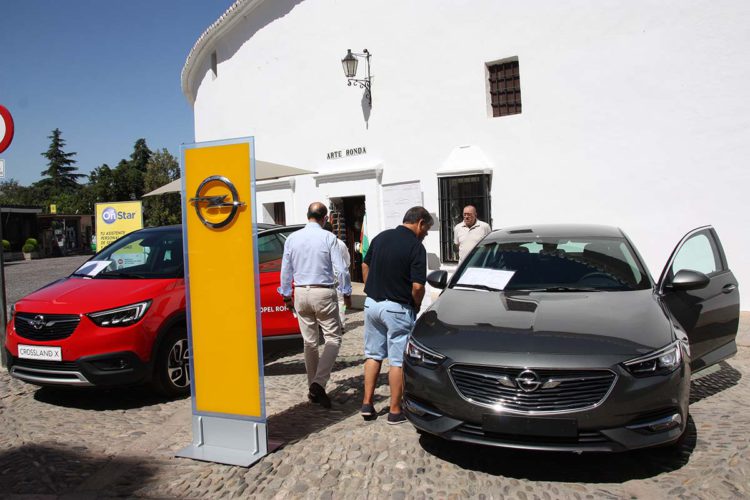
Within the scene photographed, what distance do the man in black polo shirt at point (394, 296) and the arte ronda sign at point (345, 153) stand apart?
24.8 feet

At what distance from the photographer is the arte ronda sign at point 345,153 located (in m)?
12.1

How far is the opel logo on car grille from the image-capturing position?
5340 millimetres

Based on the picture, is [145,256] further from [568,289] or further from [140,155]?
[140,155]

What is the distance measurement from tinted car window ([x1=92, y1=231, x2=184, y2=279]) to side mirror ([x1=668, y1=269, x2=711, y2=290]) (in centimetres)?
446

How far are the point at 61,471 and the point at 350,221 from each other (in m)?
9.61

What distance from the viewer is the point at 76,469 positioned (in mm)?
4121

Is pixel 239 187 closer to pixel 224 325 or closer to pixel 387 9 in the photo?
pixel 224 325

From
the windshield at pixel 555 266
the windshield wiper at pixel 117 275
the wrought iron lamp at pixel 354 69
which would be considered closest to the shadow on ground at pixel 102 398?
the windshield wiper at pixel 117 275

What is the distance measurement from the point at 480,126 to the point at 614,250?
18.6 ft

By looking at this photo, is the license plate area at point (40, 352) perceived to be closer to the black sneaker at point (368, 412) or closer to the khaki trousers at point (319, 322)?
the khaki trousers at point (319, 322)

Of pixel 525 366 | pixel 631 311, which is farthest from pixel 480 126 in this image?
pixel 525 366

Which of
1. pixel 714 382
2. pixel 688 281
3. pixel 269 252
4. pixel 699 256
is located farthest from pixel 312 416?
pixel 714 382

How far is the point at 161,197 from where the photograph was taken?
114ft

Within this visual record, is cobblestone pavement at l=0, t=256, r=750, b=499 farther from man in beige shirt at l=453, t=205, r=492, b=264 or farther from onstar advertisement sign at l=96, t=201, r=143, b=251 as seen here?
onstar advertisement sign at l=96, t=201, r=143, b=251
